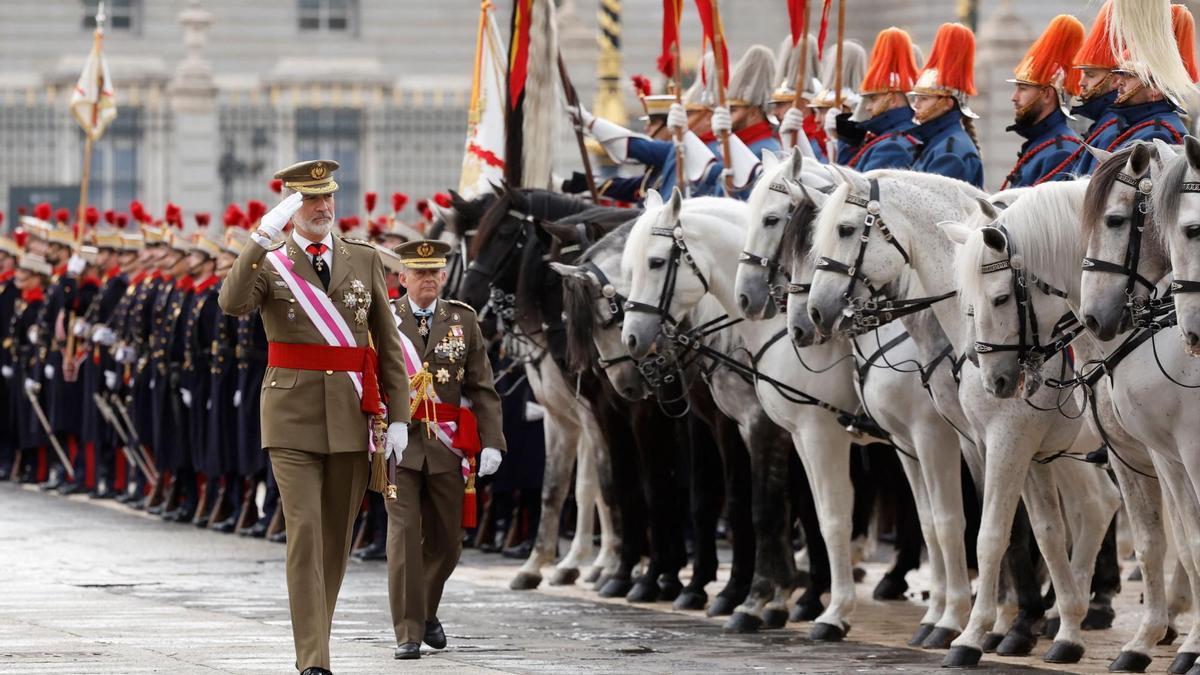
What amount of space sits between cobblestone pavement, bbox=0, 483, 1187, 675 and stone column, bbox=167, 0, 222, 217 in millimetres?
17332

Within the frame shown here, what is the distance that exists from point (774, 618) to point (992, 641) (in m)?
1.30

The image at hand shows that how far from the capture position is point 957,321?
9555mm

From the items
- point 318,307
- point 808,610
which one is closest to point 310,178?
point 318,307

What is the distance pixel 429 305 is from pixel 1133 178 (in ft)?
10.1

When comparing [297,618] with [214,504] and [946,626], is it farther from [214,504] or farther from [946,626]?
[214,504]

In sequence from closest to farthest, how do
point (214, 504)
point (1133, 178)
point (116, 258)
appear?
point (1133, 178) < point (214, 504) < point (116, 258)

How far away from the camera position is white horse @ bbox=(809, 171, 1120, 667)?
9453 mm

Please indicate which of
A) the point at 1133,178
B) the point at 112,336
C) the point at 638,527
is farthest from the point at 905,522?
the point at 112,336

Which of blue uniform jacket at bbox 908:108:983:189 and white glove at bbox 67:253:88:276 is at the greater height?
blue uniform jacket at bbox 908:108:983:189

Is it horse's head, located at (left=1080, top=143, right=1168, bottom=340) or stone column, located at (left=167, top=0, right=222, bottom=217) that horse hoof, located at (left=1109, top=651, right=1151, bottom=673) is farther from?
stone column, located at (left=167, top=0, right=222, bottom=217)

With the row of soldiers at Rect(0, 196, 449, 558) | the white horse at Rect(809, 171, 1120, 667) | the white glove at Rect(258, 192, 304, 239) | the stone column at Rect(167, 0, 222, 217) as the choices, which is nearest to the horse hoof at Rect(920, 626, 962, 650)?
the white horse at Rect(809, 171, 1120, 667)

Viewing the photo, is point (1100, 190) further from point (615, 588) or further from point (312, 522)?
point (615, 588)

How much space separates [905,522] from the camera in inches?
487

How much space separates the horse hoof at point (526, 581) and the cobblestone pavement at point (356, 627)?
85mm
